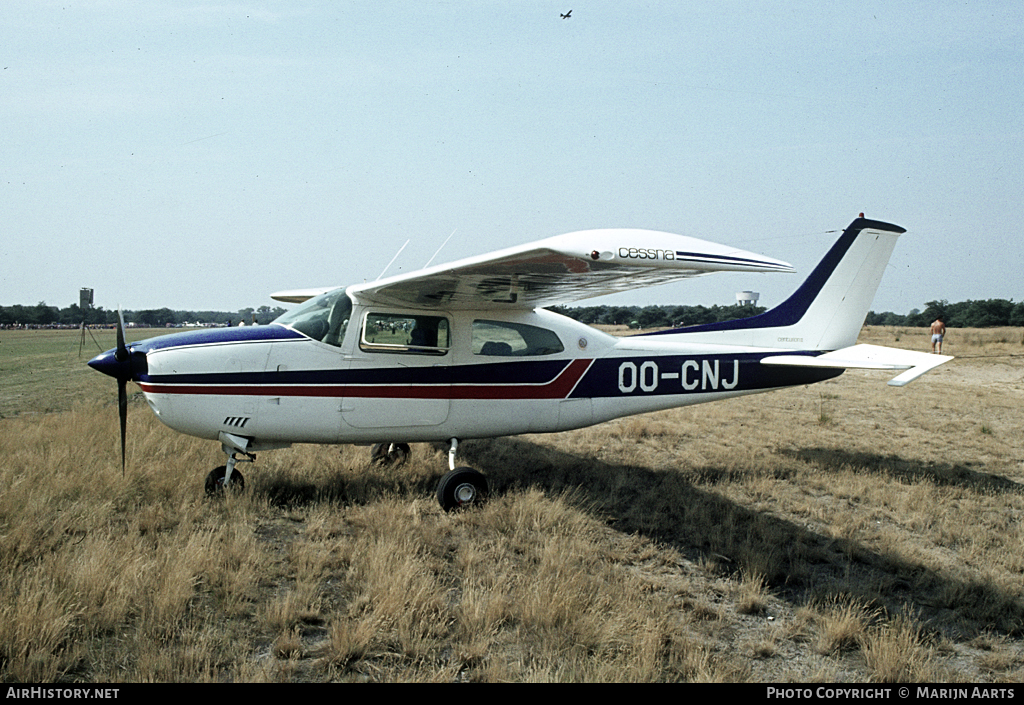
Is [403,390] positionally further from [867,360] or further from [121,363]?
[867,360]

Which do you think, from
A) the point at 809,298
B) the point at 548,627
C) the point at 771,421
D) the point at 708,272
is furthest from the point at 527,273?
→ the point at 771,421

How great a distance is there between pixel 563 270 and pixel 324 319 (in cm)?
256

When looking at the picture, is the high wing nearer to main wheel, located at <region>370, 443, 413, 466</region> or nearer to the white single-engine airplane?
the white single-engine airplane

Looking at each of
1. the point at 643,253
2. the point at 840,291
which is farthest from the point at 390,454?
the point at 840,291

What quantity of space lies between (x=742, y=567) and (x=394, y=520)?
2.91m

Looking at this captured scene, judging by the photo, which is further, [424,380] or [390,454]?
[390,454]

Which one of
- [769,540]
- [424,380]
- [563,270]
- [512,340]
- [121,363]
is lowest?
[769,540]

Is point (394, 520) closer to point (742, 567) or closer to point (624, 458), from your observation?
point (742, 567)

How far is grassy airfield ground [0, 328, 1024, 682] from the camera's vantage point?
337 cm

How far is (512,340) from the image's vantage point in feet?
22.3

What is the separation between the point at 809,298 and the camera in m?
8.41

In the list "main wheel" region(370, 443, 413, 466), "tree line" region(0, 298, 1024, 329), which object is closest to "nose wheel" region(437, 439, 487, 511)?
"main wheel" region(370, 443, 413, 466)
